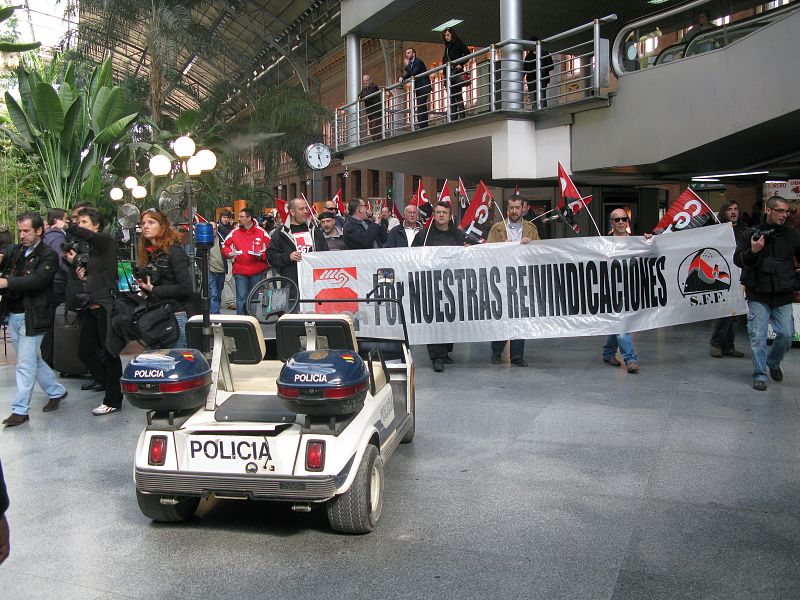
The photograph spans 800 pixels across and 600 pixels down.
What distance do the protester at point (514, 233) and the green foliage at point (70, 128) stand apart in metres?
15.2

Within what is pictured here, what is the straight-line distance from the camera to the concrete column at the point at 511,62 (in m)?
14.9

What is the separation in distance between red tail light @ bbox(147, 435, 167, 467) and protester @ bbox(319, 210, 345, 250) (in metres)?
6.02

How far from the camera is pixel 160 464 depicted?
424cm

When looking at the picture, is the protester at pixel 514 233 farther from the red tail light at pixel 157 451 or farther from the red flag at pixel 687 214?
the red tail light at pixel 157 451

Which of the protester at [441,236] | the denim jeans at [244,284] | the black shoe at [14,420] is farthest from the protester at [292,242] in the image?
the black shoe at [14,420]

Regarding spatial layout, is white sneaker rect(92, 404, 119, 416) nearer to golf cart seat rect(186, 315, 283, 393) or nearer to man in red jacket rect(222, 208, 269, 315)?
golf cart seat rect(186, 315, 283, 393)

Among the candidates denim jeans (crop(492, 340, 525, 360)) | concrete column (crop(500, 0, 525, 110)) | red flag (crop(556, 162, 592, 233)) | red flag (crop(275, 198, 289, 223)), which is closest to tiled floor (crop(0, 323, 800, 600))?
denim jeans (crop(492, 340, 525, 360))

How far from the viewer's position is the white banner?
947 centimetres

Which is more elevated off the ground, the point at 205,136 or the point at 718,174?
the point at 205,136

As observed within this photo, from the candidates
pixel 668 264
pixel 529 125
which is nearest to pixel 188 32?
pixel 529 125

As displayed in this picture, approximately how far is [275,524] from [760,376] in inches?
224

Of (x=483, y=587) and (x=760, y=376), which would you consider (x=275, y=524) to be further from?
(x=760, y=376)

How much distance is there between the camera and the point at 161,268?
6676mm

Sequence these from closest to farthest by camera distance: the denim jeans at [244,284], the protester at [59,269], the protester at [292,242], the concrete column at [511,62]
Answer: the protester at [59,269]
the protester at [292,242]
the denim jeans at [244,284]
the concrete column at [511,62]
